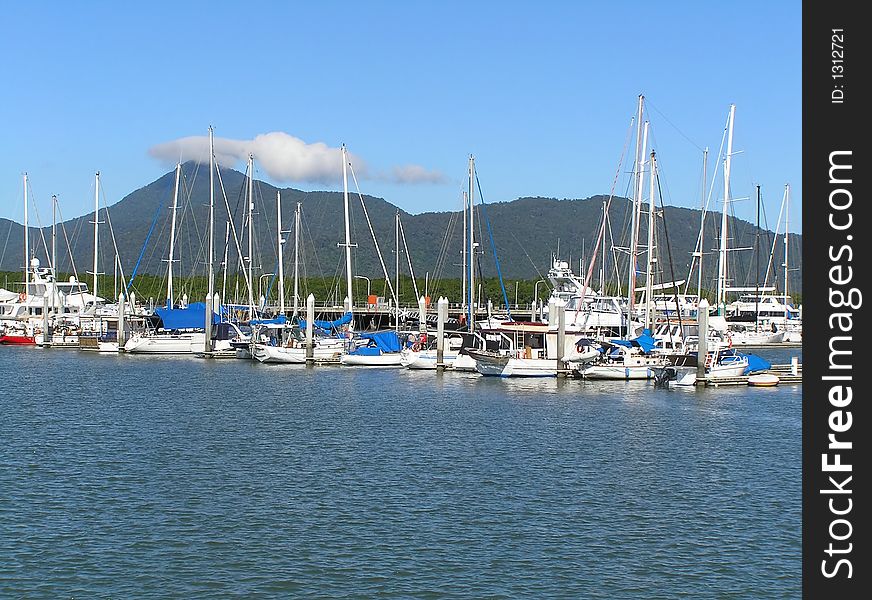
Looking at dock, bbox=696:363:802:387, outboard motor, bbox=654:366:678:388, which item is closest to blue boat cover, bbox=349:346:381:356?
outboard motor, bbox=654:366:678:388

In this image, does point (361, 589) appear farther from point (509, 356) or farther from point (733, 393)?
point (509, 356)

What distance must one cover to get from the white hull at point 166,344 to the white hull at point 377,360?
16.1 meters

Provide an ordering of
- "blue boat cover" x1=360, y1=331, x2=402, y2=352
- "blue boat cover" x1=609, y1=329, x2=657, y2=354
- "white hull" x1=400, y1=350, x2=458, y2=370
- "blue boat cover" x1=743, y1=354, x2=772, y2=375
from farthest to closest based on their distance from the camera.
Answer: "blue boat cover" x1=360, y1=331, x2=402, y2=352
"white hull" x1=400, y1=350, x2=458, y2=370
"blue boat cover" x1=609, y1=329, x2=657, y2=354
"blue boat cover" x1=743, y1=354, x2=772, y2=375

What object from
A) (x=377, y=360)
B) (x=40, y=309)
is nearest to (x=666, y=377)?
(x=377, y=360)

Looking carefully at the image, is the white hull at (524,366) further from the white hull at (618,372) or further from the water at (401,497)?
the water at (401,497)

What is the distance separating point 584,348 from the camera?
61375mm

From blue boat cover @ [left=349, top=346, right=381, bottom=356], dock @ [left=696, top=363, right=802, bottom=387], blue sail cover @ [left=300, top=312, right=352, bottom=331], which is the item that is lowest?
dock @ [left=696, top=363, right=802, bottom=387]

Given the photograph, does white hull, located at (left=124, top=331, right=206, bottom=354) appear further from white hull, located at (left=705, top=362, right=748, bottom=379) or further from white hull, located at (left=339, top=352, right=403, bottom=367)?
white hull, located at (left=705, top=362, right=748, bottom=379)
